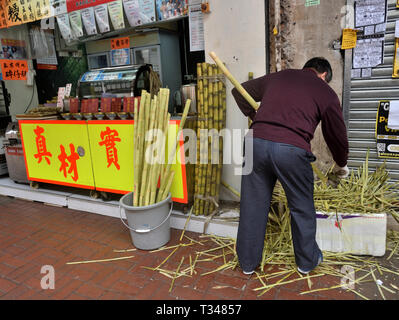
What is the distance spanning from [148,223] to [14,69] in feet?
17.1

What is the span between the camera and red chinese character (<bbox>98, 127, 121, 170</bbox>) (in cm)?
420

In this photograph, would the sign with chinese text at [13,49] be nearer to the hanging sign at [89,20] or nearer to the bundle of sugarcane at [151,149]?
the hanging sign at [89,20]

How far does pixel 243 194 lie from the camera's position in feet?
9.11

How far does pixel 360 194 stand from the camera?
3.29 m

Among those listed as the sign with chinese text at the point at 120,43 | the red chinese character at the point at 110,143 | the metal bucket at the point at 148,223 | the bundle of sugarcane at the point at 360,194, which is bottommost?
the metal bucket at the point at 148,223

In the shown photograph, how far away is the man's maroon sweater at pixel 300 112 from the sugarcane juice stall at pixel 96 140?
139 cm

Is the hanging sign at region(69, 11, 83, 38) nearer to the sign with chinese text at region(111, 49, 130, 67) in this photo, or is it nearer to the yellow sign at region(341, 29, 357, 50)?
the sign with chinese text at region(111, 49, 130, 67)

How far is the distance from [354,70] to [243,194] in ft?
6.59

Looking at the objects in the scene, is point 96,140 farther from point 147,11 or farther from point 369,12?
point 369,12

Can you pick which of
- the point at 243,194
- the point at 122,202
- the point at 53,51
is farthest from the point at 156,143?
the point at 53,51

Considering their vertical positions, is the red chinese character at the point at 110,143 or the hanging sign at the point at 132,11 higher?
the hanging sign at the point at 132,11

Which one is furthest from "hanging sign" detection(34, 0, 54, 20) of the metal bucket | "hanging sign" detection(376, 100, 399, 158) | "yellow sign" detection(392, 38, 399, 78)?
"hanging sign" detection(376, 100, 399, 158)

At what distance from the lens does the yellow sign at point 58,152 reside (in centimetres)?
455

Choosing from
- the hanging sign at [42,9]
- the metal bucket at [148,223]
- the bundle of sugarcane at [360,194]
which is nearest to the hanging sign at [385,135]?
the bundle of sugarcane at [360,194]
